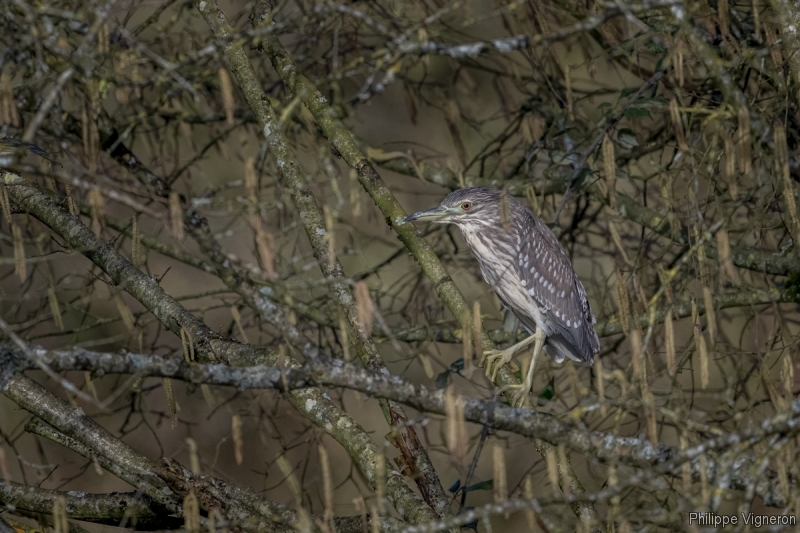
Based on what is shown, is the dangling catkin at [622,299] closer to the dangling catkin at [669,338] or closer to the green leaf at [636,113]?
the dangling catkin at [669,338]

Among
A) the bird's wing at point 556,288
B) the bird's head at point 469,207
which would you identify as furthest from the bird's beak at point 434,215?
the bird's wing at point 556,288

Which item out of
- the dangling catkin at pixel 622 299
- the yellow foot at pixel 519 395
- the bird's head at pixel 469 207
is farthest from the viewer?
the bird's head at pixel 469 207

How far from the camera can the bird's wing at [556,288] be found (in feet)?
14.6

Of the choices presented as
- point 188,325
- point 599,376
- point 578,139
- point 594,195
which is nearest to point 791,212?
point 599,376

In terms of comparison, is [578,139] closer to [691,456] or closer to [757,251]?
[757,251]

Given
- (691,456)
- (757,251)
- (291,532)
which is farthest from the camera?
(757,251)

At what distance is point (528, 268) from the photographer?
4.52m

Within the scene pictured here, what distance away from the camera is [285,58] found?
13.3 feet

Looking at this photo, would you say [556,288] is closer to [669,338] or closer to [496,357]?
[496,357]

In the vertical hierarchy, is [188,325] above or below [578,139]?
below

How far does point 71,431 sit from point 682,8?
262cm

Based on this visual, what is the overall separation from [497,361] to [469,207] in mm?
798

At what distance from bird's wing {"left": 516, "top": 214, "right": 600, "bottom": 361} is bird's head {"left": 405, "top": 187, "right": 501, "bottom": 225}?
248mm

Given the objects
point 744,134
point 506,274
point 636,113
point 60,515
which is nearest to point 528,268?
point 506,274
